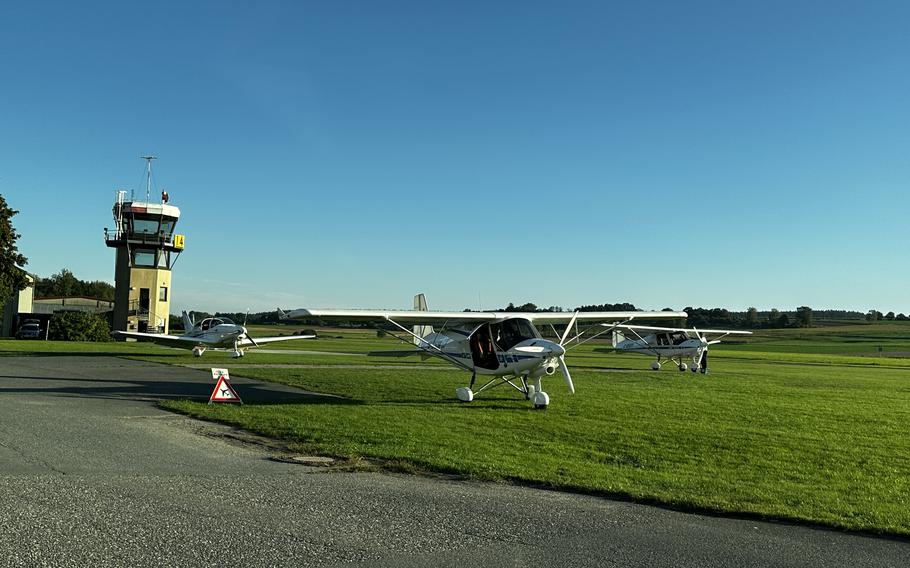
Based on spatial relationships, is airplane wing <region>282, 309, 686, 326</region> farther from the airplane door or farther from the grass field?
the grass field

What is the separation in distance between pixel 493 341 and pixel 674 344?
85.3ft

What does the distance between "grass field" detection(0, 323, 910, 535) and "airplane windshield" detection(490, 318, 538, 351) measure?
165 centimetres

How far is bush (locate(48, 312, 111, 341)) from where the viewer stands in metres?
63.8

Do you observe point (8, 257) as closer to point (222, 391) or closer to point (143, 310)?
point (143, 310)

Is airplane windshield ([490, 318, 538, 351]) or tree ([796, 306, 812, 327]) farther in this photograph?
tree ([796, 306, 812, 327])

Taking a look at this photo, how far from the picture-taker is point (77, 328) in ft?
210

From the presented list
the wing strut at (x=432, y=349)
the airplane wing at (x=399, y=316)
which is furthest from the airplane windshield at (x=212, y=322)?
the airplane wing at (x=399, y=316)

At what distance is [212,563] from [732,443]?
9730mm

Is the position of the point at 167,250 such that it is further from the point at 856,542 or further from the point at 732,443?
the point at 856,542

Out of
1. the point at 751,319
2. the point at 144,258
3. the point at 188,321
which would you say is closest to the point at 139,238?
the point at 144,258

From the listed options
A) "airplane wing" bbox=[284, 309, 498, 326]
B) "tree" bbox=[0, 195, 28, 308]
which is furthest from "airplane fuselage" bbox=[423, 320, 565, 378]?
"tree" bbox=[0, 195, 28, 308]

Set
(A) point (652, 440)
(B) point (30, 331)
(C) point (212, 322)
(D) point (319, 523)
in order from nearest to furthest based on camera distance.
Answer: (D) point (319, 523) → (A) point (652, 440) → (C) point (212, 322) → (B) point (30, 331)

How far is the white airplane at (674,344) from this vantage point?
37.5m

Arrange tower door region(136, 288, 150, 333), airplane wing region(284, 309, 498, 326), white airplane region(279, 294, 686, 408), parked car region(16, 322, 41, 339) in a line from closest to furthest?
white airplane region(279, 294, 686, 408)
airplane wing region(284, 309, 498, 326)
tower door region(136, 288, 150, 333)
parked car region(16, 322, 41, 339)
